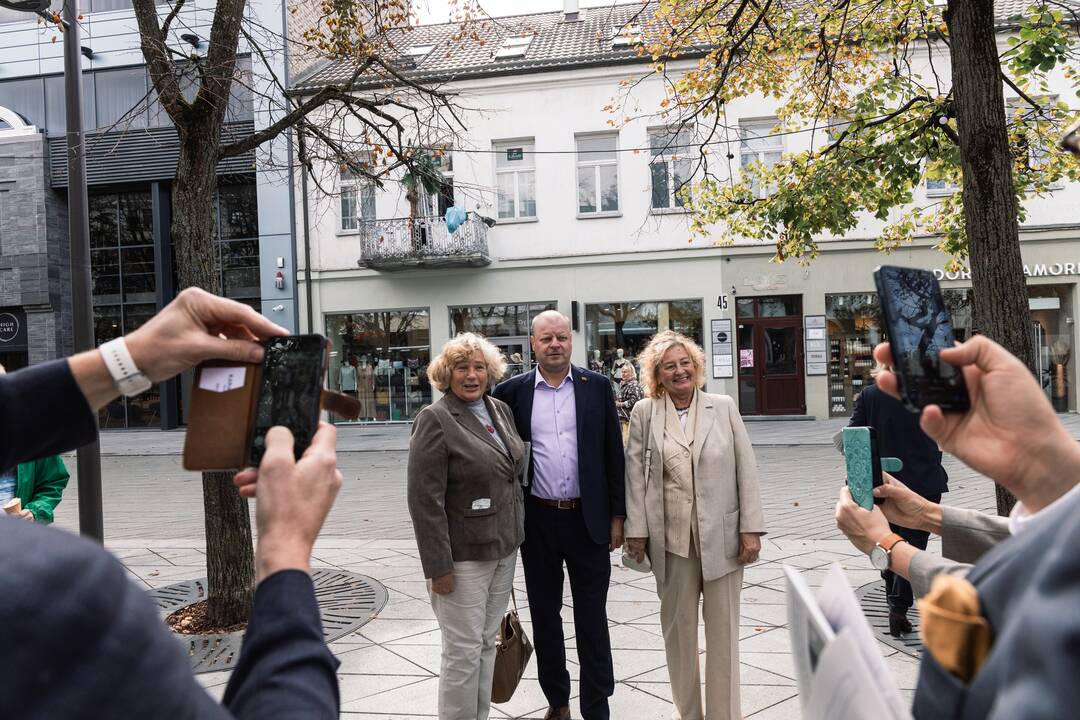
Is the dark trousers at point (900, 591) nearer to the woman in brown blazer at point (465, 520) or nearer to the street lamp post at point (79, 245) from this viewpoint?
the woman in brown blazer at point (465, 520)

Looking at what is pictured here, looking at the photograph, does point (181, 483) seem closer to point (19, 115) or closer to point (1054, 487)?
point (1054, 487)

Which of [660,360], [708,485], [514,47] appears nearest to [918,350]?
[708,485]

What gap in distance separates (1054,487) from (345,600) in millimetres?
5377

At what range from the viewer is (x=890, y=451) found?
5.29 meters

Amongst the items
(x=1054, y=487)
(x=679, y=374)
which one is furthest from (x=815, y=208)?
(x=1054, y=487)

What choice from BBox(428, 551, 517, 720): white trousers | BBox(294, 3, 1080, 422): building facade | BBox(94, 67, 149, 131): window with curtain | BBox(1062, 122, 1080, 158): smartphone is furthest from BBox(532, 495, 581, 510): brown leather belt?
BBox(94, 67, 149, 131): window with curtain

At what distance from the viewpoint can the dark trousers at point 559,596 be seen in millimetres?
4031

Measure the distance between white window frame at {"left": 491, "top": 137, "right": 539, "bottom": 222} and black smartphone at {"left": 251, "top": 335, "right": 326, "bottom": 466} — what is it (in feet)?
64.9

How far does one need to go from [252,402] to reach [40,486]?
3.66 meters

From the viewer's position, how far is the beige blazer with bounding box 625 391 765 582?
399 cm

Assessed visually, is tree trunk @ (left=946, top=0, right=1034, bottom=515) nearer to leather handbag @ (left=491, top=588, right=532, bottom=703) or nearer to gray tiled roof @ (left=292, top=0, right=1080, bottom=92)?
leather handbag @ (left=491, top=588, right=532, bottom=703)

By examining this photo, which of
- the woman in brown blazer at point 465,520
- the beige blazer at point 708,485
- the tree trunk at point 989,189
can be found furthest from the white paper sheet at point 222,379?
the tree trunk at point 989,189

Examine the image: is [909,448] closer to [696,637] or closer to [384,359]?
[696,637]

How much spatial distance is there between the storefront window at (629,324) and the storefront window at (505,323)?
1.30 m
